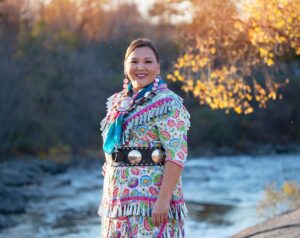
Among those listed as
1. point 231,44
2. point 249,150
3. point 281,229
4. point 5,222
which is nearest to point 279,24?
point 231,44

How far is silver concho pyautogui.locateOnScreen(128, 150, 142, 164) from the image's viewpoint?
4125 mm

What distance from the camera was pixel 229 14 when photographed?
10219mm

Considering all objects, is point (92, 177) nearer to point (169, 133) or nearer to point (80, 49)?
point (80, 49)

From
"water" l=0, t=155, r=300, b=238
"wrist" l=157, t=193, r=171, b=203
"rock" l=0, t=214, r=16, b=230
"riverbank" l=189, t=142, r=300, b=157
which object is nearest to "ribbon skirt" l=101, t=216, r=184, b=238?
"wrist" l=157, t=193, r=171, b=203

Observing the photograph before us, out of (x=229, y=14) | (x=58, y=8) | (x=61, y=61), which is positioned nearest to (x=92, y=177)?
(x=61, y=61)

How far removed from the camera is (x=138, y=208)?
13.4ft

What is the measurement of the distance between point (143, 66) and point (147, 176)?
0.64 meters

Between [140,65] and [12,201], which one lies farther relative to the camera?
[12,201]

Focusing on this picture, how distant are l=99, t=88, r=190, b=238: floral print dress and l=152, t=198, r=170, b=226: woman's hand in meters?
0.07

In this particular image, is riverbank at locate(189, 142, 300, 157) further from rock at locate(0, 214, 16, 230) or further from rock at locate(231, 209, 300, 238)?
rock at locate(231, 209, 300, 238)

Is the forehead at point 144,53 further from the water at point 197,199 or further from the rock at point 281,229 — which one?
the water at point 197,199

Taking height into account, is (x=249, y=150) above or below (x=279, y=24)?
above

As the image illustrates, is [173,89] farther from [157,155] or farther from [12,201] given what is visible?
[157,155]

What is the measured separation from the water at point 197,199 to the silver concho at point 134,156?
346 inches
